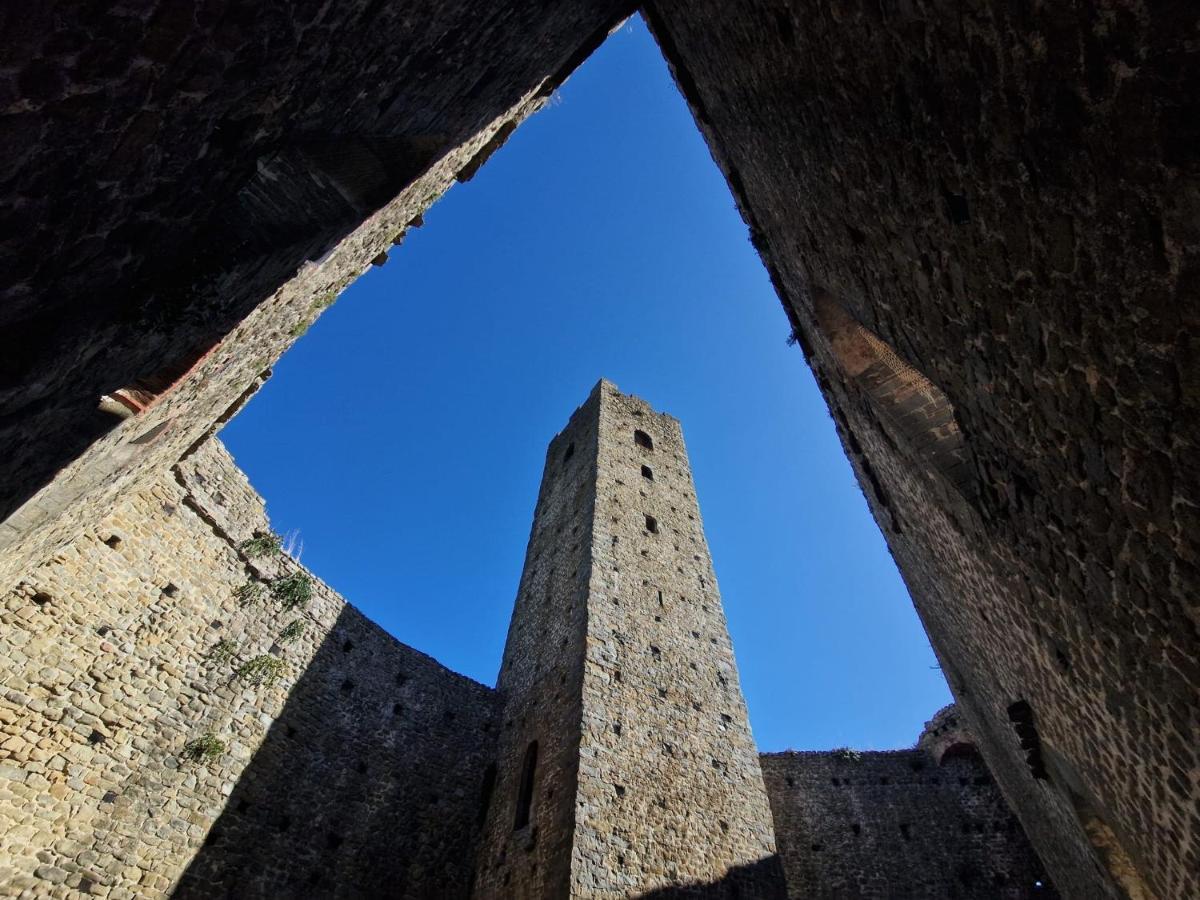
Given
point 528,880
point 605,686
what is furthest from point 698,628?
point 528,880

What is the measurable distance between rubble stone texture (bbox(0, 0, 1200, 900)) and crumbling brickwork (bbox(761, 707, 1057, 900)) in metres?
10.1

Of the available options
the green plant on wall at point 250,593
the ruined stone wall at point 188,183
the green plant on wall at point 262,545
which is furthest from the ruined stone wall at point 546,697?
the ruined stone wall at point 188,183

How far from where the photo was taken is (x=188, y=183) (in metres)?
3.18

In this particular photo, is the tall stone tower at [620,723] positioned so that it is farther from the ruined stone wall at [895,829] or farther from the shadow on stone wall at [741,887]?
the ruined stone wall at [895,829]

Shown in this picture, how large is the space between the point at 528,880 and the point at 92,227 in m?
9.10

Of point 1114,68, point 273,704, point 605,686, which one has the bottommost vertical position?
point 1114,68

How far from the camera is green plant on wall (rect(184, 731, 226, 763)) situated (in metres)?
8.34

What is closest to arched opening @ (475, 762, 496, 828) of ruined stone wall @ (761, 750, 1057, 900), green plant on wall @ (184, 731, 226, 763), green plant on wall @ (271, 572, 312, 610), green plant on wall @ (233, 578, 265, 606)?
green plant on wall @ (184, 731, 226, 763)

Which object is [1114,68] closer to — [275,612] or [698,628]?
[275,612]

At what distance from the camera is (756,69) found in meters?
5.04

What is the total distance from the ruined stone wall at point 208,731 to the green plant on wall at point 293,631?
0.02 meters

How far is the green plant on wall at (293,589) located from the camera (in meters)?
10.6

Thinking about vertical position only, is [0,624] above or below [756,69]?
below

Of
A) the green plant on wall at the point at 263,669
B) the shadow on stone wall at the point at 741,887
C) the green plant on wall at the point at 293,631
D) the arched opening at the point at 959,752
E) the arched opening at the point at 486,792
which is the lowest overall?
the shadow on stone wall at the point at 741,887
